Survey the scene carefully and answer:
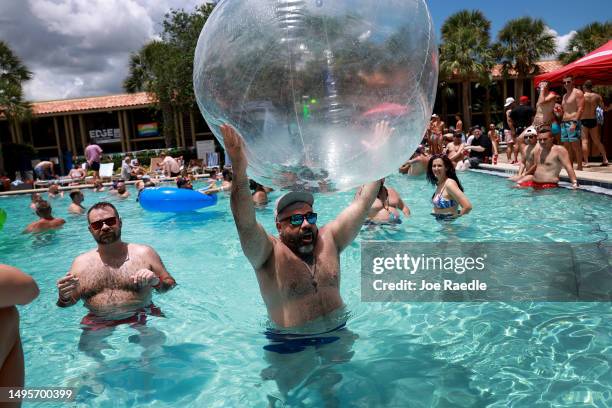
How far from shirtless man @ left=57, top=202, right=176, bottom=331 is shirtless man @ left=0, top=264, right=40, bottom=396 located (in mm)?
1563

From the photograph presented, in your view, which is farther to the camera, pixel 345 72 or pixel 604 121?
pixel 604 121

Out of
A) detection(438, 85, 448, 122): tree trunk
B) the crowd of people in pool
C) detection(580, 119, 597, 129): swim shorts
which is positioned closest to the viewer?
the crowd of people in pool

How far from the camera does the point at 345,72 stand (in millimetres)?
2162

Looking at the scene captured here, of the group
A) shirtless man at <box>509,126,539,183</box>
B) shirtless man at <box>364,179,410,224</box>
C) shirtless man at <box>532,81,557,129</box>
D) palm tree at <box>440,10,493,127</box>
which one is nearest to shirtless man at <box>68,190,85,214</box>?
shirtless man at <box>364,179,410,224</box>

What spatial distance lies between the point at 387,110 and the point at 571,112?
836 centimetres

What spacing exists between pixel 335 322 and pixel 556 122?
30.3 feet

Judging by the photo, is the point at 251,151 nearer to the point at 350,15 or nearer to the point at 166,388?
the point at 350,15

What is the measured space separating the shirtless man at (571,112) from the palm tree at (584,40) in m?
20.8

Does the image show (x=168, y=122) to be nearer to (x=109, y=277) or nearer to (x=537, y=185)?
(x=537, y=185)

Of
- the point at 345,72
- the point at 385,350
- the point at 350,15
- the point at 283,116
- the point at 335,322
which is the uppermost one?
the point at 350,15

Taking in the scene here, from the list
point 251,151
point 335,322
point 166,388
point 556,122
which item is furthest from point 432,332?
point 556,122

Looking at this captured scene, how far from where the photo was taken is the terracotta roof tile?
95.6ft

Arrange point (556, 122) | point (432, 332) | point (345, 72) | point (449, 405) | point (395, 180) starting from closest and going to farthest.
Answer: point (345, 72) < point (449, 405) < point (432, 332) < point (556, 122) < point (395, 180)

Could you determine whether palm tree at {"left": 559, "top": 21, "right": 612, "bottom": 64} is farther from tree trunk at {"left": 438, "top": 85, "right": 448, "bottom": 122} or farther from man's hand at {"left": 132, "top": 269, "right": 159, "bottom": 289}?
man's hand at {"left": 132, "top": 269, "right": 159, "bottom": 289}
